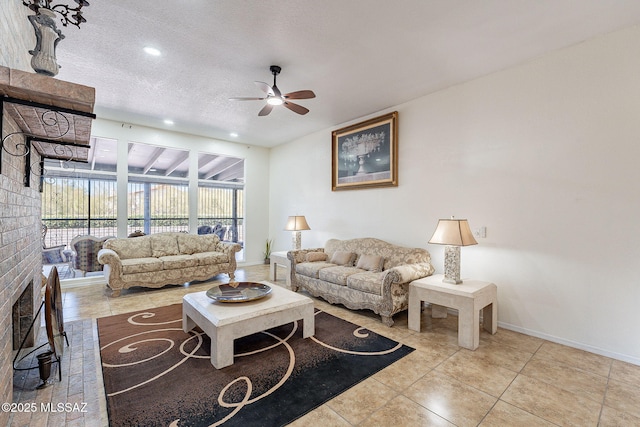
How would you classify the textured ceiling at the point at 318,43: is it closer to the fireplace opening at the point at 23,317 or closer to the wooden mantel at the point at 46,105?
the wooden mantel at the point at 46,105

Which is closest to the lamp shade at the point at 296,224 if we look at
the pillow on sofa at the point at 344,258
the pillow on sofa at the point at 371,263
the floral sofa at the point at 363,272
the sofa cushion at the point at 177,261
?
the floral sofa at the point at 363,272

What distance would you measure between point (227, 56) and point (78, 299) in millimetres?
4135

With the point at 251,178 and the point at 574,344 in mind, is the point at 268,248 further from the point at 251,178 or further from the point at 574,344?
the point at 574,344

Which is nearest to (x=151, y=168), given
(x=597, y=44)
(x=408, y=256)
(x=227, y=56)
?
(x=227, y=56)

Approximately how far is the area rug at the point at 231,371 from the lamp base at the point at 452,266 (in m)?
0.92

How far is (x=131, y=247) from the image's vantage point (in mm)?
4988

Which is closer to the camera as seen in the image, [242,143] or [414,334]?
[414,334]

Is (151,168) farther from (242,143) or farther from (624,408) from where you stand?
(624,408)

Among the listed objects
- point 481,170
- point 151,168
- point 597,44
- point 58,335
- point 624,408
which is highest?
point 597,44

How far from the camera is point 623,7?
2.33 metres

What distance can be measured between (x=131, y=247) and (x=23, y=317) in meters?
2.64

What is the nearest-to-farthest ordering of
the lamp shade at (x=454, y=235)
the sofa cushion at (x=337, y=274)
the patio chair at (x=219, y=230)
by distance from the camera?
1. the lamp shade at (x=454, y=235)
2. the sofa cushion at (x=337, y=274)
3. the patio chair at (x=219, y=230)

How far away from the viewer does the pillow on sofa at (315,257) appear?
4707 mm

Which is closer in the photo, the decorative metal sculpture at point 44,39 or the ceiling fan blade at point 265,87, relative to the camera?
the decorative metal sculpture at point 44,39
